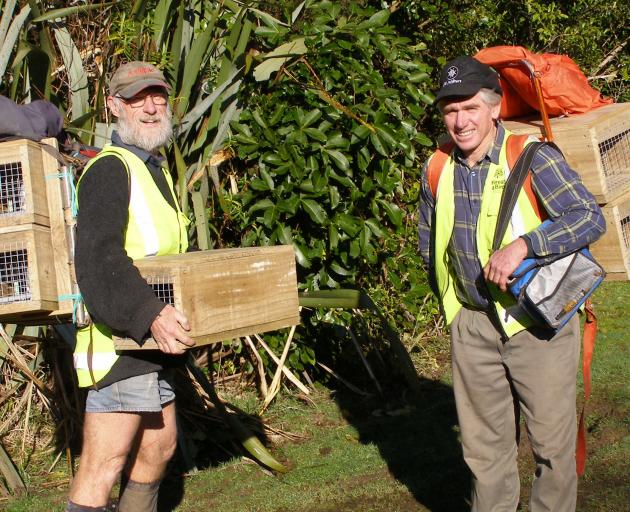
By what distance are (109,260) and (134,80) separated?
0.87 metres

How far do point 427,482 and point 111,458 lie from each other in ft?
6.50

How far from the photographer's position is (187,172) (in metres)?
5.84

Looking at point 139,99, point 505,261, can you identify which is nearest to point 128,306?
point 139,99

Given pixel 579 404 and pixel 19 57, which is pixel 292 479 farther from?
pixel 19 57

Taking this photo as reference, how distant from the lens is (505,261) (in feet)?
11.7

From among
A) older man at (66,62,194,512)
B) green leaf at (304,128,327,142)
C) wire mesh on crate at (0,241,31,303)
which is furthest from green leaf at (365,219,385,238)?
wire mesh on crate at (0,241,31,303)

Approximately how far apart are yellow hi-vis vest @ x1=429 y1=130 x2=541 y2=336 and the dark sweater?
130 centimetres

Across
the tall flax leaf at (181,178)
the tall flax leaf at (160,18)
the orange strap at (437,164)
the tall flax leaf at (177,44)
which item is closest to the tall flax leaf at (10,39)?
the tall flax leaf at (160,18)

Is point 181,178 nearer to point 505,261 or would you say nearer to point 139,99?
point 139,99

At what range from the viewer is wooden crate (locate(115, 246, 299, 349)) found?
136 inches

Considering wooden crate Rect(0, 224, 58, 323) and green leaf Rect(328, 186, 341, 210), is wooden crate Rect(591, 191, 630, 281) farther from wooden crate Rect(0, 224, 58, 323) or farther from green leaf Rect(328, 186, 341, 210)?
wooden crate Rect(0, 224, 58, 323)

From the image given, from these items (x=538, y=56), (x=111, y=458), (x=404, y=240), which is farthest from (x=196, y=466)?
(x=538, y=56)

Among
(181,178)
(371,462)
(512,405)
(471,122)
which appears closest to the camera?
(471,122)

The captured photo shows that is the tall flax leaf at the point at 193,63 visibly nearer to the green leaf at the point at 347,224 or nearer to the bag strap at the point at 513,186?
the green leaf at the point at 347,224
